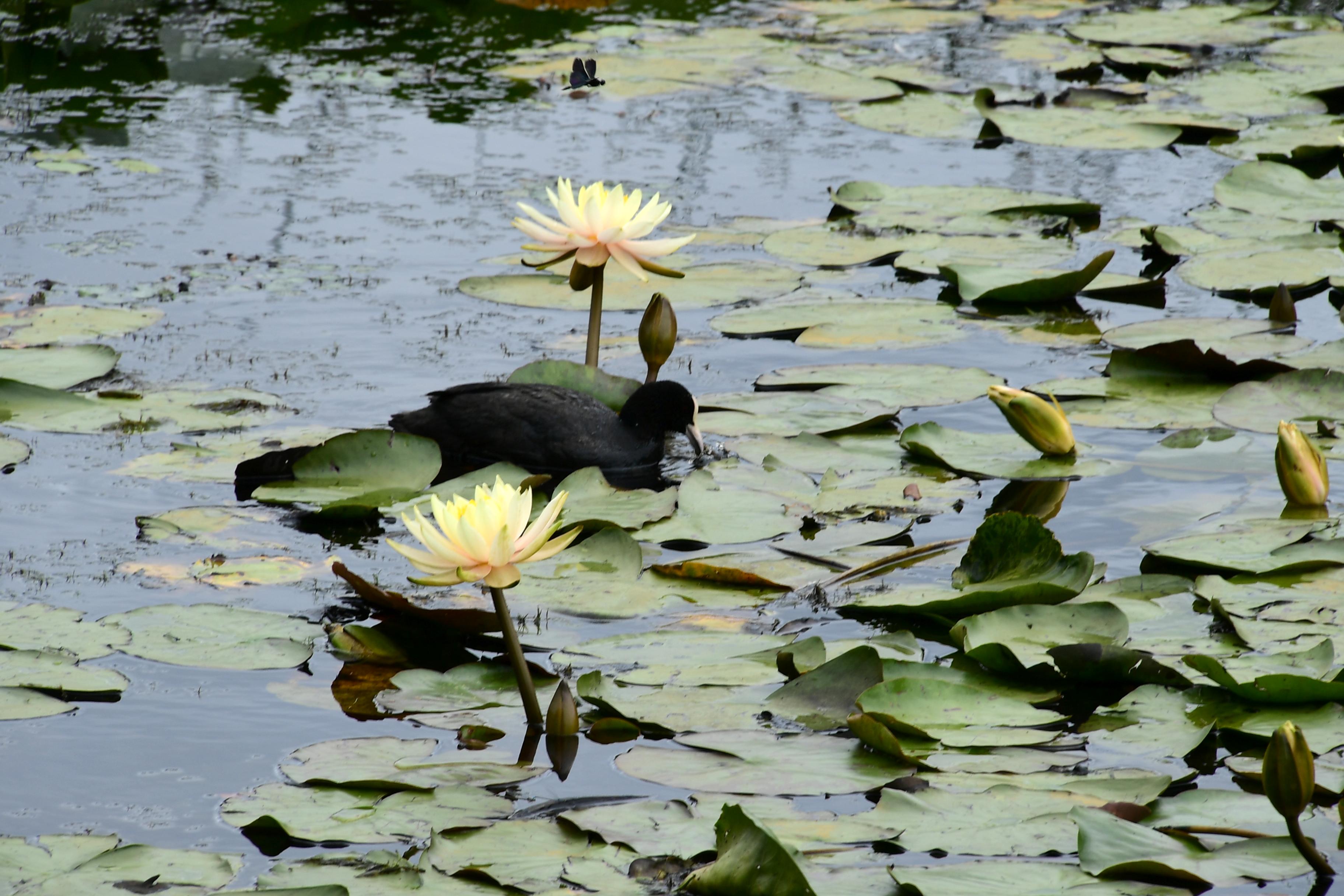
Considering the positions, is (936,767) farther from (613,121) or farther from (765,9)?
(765,9)

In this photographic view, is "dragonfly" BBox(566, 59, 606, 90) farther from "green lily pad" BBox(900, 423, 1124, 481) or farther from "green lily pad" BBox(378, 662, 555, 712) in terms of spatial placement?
"green lily pad" BBox(378, 662, 555, 712)

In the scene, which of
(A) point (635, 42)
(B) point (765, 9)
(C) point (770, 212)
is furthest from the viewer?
(B) point (765, 9)

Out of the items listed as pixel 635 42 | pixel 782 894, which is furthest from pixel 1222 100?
pixel 782 894

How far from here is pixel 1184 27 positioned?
9867 millimetres

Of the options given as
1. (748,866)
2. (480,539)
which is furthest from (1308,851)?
(480,539)

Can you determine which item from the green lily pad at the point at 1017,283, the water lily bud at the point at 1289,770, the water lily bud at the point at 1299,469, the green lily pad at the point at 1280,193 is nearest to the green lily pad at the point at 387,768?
the water lily bud at the point at 1289,770

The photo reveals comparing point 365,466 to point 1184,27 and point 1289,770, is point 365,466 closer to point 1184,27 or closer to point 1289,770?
point 1289,770

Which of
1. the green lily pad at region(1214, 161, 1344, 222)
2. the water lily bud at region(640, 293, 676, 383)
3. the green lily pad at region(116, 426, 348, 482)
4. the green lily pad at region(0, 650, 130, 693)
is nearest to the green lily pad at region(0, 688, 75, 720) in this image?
the green lily pad at region(0, 650, 130, 693)

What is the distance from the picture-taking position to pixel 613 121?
8.36m

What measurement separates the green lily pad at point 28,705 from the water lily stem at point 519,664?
2.89ft

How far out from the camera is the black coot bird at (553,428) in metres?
4.46

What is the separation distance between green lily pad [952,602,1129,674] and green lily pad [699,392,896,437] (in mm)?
1249

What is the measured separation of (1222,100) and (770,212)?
9.57ft

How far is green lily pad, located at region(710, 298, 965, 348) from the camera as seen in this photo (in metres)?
5.18
